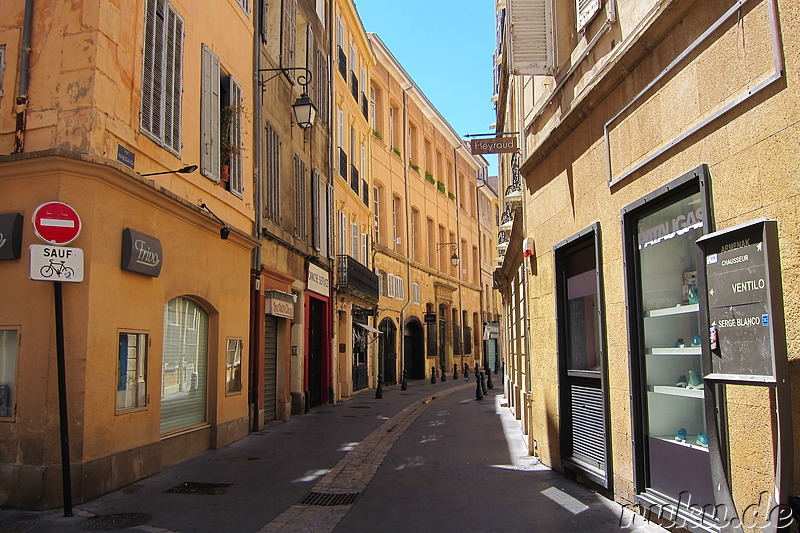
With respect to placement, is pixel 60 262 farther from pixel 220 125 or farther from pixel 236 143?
pixel 236 143

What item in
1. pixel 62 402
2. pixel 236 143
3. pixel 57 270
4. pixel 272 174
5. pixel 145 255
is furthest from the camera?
pixel 272 174

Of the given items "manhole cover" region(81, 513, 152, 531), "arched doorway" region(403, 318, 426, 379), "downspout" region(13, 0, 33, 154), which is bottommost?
"manhole cover" region(81, 513, 152, 531)

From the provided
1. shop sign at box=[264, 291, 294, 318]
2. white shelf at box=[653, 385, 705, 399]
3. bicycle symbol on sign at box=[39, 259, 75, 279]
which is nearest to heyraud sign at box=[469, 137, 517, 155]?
shop sign at box=[264, 291, 294, 318]

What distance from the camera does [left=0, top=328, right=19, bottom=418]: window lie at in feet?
23.0

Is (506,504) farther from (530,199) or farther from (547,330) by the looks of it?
(530,199)

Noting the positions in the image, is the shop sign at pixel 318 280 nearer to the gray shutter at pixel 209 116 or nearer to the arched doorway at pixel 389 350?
the gray shutter at pixel 209 116

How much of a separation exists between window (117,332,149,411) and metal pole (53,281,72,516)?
4.03 feet

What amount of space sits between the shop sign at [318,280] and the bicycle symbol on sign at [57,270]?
1016cm

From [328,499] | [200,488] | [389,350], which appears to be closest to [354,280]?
[389,350]

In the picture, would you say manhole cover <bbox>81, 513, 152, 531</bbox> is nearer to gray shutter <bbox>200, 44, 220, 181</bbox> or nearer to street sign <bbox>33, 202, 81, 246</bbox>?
street sign <bbox>33, 202, 81, 246</bbox>

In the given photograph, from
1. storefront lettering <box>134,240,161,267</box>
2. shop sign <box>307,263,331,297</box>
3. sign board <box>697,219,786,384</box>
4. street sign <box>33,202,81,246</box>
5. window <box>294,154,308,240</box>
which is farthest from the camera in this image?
shop sign <box>307,263,331,297</box>

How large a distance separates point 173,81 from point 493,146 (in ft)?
16.8

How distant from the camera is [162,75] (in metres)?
8.95

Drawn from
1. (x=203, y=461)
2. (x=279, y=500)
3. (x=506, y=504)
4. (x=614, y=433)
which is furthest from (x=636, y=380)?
(x=203, y=461)
